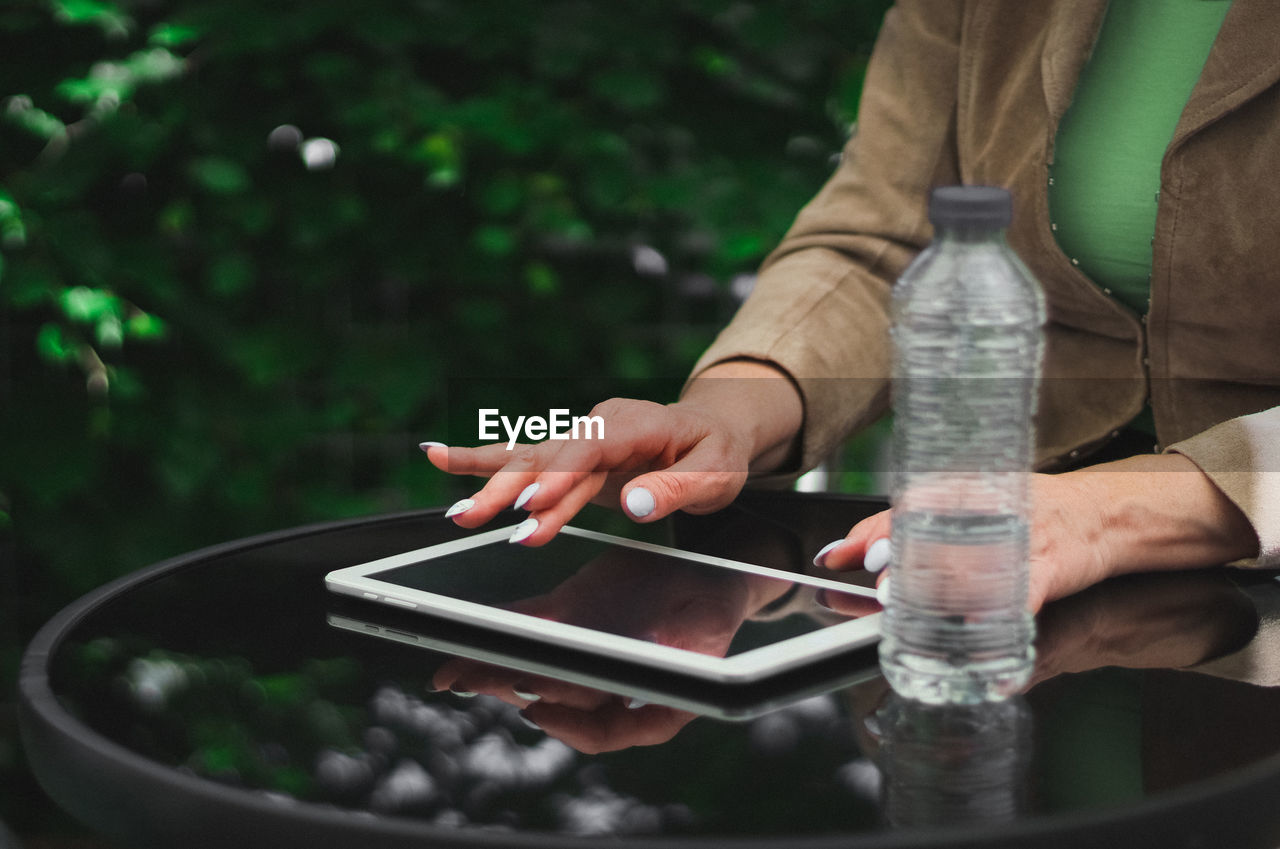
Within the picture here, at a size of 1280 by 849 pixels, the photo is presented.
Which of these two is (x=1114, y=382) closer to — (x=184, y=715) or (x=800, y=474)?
(x=800, y=474)

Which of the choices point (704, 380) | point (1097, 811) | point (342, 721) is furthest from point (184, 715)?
point (704, 380)

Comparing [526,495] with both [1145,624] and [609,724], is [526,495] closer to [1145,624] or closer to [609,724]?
[609,724]

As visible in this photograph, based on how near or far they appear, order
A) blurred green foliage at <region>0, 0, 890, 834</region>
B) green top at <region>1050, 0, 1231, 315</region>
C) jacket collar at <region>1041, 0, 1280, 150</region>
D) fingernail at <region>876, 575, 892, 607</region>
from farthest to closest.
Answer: blurred green foliage at <region>0, 0, 890, 834</region> → green top at <region>1050, 0, 1231, 315</region> → jacket collar at <region>1041, 0, 1280, 150</region> → fingernail at <region>876, 575, 892, 607</region>

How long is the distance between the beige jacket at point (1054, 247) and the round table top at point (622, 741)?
0.30 metres

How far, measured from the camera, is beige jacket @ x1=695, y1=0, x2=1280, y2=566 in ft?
3.72

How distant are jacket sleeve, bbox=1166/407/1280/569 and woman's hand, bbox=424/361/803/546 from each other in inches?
15.6

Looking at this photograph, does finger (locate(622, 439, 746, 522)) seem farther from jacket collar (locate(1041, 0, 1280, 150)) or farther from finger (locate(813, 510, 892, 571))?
jacket collar (locate(1041, 0, 1280, 150))

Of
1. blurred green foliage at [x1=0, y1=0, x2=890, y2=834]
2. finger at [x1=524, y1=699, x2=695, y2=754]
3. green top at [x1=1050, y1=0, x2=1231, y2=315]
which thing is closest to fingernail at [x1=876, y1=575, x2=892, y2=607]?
finger at [x1=524, y1=699, x2=695, y2=754]

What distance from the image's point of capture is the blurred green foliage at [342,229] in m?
2.17

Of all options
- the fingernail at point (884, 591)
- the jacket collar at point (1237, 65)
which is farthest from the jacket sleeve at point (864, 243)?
the fingernail at point (884, 591)

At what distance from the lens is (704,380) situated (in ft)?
4.18

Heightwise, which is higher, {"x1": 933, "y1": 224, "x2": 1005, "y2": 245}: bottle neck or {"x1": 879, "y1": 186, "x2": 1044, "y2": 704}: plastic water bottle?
{"x1": 933, "y1": 224, "x2": 1005, "y2": 245}: bottle neck

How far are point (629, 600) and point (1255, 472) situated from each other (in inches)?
18.9

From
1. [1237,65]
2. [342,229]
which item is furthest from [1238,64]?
[342,229]
